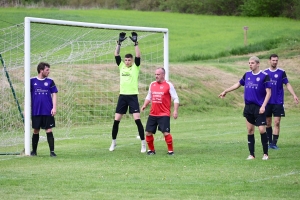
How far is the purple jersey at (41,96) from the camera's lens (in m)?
15.1

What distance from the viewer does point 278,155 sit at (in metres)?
15.0

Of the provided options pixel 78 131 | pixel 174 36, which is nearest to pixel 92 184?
pixel 78 131

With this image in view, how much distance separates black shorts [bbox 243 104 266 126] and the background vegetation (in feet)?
183

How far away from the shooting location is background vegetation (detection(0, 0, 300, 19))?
71688mm

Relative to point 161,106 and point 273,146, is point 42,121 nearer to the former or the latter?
point 161,106

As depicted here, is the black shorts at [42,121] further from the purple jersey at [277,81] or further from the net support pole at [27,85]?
the purple jersey at [277,81]

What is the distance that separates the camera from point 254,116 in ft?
46.6

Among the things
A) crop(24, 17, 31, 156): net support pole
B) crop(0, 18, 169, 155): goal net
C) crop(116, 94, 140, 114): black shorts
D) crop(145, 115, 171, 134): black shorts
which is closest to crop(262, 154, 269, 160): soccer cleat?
crop(145, 115, 171, 134): black shorts

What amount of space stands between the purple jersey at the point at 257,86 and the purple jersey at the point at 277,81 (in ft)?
7.38

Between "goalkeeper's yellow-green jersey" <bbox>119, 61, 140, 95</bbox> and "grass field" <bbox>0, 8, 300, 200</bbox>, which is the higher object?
"goalkeeper's yellow-green jersey" <bbox>119, 61, 140, 95</bbox>

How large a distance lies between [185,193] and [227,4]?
66.3 metres

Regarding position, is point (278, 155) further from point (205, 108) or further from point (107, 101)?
point (205, 108)

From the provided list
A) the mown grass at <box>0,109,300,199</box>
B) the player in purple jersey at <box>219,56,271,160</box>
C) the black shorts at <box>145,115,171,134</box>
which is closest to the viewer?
the mown grass at <box>0,109,300,199</box>

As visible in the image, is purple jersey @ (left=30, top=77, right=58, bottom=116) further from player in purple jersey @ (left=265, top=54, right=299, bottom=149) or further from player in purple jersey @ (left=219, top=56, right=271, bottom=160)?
player in purple jersey @ (left=265, top=54, right=299, bottom=149)
